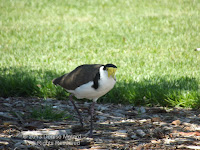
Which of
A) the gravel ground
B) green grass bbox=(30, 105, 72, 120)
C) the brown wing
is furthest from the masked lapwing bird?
green grass bbox=(30, 105, 72, 120)

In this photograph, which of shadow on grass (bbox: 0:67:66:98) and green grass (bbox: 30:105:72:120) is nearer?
green grass (bbox: 30:105:72:120)

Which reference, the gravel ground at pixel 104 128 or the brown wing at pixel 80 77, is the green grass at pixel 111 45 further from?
the brown wing at pixel 80 77

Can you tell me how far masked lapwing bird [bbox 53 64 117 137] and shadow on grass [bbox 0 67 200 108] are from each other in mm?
1639

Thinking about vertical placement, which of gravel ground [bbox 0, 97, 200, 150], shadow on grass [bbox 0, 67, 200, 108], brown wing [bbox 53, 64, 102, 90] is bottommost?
gravel ground [bbox 0, 97, 200, 150]

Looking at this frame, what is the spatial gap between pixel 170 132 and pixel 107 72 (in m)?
1.19

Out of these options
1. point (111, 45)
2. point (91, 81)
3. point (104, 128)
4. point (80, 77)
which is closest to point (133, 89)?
point (104, 128)

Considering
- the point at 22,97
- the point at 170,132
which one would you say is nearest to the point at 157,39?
the point at 22,97

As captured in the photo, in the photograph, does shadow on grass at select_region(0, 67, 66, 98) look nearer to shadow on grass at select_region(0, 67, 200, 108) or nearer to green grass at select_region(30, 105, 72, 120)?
shadow on grass at select_region(0, 67, 200, 108)

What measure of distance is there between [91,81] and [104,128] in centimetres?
80

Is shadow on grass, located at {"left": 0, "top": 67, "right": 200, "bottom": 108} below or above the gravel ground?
above

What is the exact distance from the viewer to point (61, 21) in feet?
44.6

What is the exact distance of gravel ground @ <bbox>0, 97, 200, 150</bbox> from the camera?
410cm

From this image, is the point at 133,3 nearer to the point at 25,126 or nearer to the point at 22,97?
the point at 22,97

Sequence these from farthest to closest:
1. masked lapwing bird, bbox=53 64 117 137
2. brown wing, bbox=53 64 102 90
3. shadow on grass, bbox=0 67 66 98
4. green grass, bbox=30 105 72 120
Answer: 1. shadow on grass, bbox=0 67 66 98
2. green grass, bbox=30 105 72 120
3. brown wing, bbox=53 64 102 90
4. masked lapwing bird, bbox=53 64 117 137
